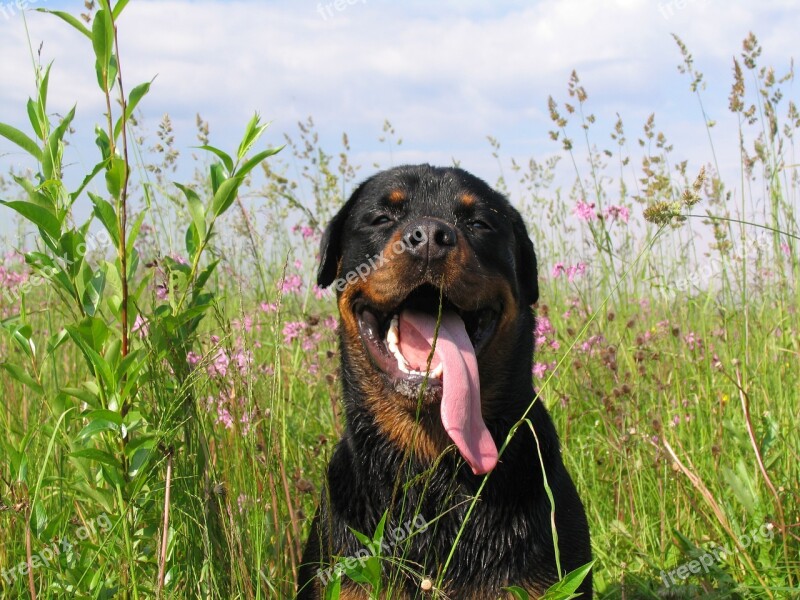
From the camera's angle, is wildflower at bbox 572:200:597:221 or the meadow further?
wildflower at bbox 572:200:597:221

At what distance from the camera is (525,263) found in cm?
314

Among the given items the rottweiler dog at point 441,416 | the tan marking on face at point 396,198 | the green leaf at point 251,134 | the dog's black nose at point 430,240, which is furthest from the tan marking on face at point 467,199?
the green leaf at point 251,134

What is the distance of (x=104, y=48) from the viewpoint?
196cm

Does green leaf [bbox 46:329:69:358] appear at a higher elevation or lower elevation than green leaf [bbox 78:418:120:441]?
higher

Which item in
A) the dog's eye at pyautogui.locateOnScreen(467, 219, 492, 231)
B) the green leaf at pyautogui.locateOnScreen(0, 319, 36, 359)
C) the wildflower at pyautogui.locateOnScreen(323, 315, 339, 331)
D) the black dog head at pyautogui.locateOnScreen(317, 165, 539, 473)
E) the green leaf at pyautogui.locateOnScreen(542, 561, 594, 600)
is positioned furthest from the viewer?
the wildflower at pyautogui.locateOnScreen(323, 315, 339, 331)

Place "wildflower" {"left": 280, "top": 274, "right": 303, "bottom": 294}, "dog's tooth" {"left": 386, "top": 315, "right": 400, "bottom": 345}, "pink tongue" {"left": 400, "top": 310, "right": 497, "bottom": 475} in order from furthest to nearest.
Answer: "wildflower" {"left": 280, "top": 274, "right": 303, "bottom": 294} < "dog's tooth" {"left": 386, "top": 315, "right": 400, "bottom": 345} < "pink tongue" {"left": 400, "top": 310, "right": 497, "bottom": 475}

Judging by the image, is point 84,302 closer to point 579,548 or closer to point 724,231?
point 579,548

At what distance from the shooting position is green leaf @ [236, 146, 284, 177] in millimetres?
2064

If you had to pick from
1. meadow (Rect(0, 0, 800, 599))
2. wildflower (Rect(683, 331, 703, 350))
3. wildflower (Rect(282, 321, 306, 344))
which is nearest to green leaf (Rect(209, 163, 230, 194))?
meadow (Rect(0, 0, 800, 599))

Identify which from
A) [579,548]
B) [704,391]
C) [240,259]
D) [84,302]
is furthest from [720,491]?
[240,259]

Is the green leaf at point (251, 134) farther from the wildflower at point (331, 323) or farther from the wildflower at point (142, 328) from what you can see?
the wildflower at point (331, 323)

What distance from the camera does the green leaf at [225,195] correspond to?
2.08 meters

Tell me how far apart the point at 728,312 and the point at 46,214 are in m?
3.15

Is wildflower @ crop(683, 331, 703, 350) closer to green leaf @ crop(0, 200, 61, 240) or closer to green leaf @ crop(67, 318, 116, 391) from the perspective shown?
green leaf @ crop(67, 318, 116, 391)
